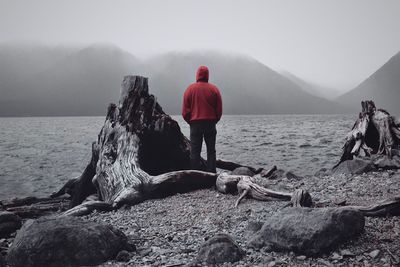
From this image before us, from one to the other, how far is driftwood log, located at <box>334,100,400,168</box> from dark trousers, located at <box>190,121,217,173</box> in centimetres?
525

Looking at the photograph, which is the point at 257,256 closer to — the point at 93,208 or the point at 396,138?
the point at 93,208

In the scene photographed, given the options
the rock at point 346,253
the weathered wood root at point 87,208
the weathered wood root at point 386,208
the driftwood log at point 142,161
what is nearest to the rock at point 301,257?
the rock at point 346,253

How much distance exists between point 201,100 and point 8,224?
17.8ft

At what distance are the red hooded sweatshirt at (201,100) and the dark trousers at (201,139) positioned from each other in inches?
7.7

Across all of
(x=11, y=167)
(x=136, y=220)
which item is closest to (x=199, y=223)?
(x=136, y=220)

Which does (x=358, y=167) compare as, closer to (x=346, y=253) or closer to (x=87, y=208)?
(x=346, y=253)

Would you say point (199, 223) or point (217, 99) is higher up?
point (217, 99)

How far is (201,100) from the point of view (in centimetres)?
920

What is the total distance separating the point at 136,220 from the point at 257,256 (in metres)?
3.07

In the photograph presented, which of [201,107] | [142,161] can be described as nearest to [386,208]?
[201,107]

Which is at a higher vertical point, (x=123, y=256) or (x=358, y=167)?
(x=358, y=167)

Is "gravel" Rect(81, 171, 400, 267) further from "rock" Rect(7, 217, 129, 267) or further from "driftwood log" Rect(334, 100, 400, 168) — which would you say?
"driftwood log" Rect(334, 100, 400, 168)

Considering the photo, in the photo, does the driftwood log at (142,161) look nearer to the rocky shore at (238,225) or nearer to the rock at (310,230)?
the rocky shore at (238,225)

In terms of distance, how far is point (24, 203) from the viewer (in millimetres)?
11062
